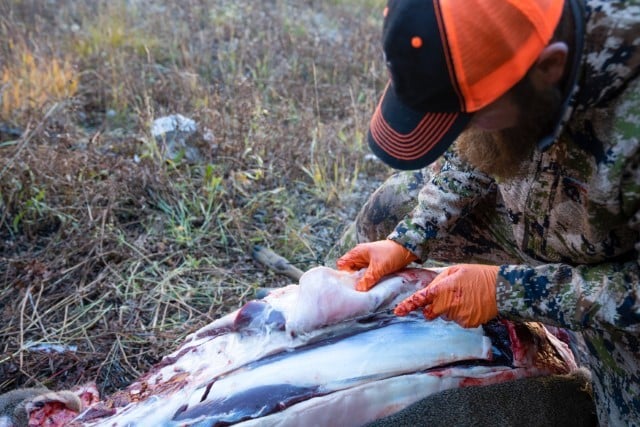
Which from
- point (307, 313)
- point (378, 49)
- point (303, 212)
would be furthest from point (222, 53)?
point (307, 313)

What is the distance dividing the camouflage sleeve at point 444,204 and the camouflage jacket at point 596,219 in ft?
0.52

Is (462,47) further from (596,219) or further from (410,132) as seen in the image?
(596,219)

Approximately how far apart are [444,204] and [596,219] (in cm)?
62

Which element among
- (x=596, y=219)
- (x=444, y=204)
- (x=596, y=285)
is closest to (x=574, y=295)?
(x=596, y=285)

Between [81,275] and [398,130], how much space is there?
190 cm

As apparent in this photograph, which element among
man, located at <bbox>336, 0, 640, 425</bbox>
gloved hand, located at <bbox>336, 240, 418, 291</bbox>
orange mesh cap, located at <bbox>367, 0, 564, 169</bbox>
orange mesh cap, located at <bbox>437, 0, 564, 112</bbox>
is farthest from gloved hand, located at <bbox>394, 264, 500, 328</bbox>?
orange mesh cap, located at <bbox>437, 0, 564, 112</bbox>

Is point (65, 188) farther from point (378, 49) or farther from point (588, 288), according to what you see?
point (378, 49)

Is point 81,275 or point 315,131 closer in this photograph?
point 81,275

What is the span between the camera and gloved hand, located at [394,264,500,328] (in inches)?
71.2

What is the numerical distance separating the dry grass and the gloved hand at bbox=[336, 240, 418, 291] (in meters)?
0.88

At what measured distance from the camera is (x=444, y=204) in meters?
2.20

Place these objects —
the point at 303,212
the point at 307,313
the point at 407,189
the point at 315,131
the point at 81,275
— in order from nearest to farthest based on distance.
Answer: the point at 307,313
the point at 407,189
the point at 81,275
the point at 303,212
the point at 315,131

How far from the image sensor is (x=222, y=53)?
17.1 ft

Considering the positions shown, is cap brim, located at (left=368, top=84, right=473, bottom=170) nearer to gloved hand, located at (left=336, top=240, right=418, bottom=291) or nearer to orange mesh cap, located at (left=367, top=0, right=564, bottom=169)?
orange mesh cap, located at (left=367, top=0, right=564, bottom=169)
